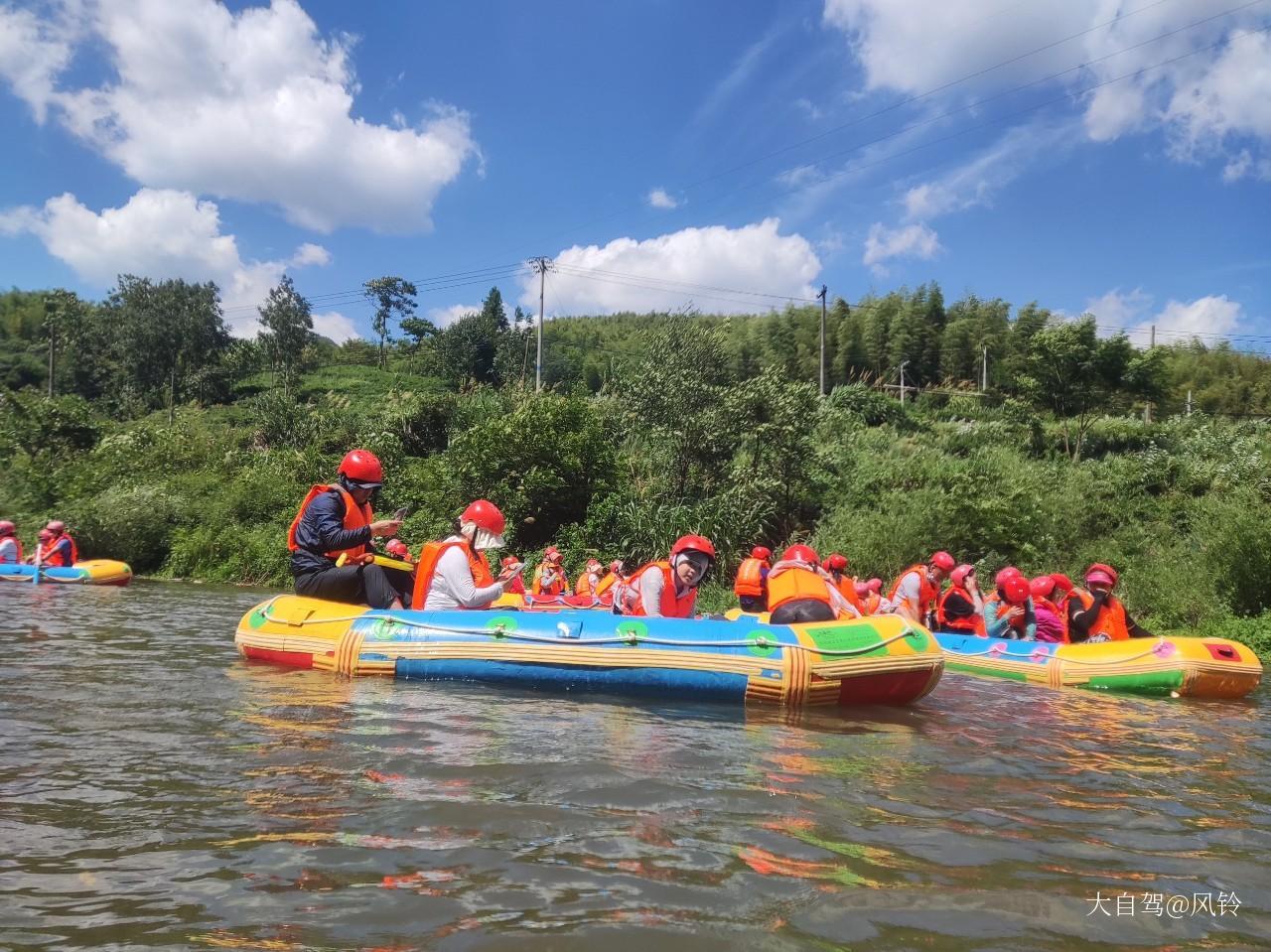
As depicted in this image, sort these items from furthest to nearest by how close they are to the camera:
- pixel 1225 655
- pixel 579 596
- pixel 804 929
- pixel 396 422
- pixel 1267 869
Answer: pixel 396 422 → pixel 579 596 → pixel 1225 655 → pixel 1267 869 → pixel 804 929

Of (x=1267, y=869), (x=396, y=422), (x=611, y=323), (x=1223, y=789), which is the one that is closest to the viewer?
(x=1267, y=869)

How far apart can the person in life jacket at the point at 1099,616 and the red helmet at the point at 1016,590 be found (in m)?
0.54

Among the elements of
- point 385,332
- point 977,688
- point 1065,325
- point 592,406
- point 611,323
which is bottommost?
point 977,688

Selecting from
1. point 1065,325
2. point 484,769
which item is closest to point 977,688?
point 484,769

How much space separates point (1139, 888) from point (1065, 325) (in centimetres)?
2159

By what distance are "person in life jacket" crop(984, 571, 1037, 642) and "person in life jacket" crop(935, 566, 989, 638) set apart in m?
0.14

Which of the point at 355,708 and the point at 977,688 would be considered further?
the point at 977,688

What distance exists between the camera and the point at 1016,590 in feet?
30.3

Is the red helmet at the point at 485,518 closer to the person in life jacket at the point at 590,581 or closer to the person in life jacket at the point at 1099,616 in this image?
the person in life jacket at the point at 1099,616

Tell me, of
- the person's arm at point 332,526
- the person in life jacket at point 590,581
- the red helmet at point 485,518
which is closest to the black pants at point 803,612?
the red helmet at point 485,518

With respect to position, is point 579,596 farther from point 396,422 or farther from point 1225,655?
point 396,422

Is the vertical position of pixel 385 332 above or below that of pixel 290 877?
above

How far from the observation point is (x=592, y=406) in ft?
69.8

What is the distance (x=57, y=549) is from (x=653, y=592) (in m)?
13.8
